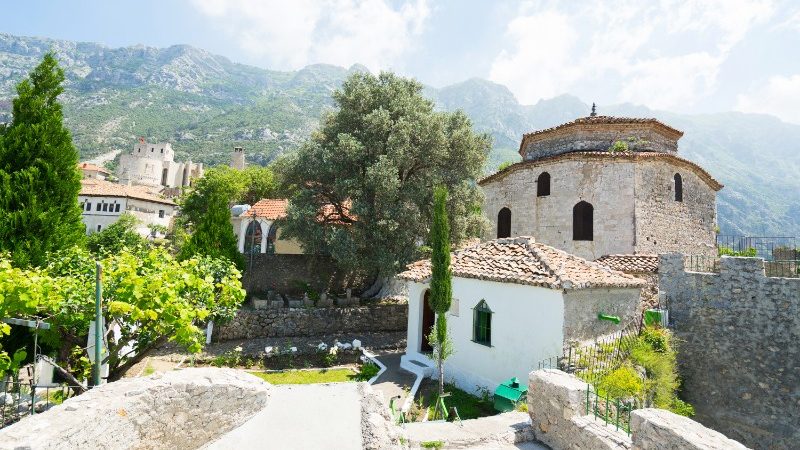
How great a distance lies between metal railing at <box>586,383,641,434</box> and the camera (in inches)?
274

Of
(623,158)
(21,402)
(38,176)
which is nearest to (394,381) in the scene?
(21,402)

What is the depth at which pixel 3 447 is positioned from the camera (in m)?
4.14

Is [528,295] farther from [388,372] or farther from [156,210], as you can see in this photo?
[156,210]

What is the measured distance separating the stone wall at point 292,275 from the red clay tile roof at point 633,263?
14.1 m

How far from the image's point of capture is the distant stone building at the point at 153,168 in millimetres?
87000

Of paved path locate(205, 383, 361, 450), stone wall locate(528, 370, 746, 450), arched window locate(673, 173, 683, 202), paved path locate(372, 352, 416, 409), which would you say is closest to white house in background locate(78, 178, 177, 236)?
paved path locate(372, 352, 416, 409)

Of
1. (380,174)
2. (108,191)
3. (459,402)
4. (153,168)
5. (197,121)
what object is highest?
(197,121)

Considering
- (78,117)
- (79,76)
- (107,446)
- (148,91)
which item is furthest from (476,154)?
(79,76)

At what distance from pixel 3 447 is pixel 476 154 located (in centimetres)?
2070

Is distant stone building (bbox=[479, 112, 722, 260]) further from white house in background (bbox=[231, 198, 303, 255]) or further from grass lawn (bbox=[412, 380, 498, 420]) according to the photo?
white house in background (bbox=[231, 198, 303, 255])

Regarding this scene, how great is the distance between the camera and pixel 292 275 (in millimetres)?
23781

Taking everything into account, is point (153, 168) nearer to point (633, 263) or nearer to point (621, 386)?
point (633, 263)

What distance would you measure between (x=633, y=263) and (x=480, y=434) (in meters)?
13.2

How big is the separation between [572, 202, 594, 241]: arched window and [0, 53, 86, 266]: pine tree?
69.3 ft
